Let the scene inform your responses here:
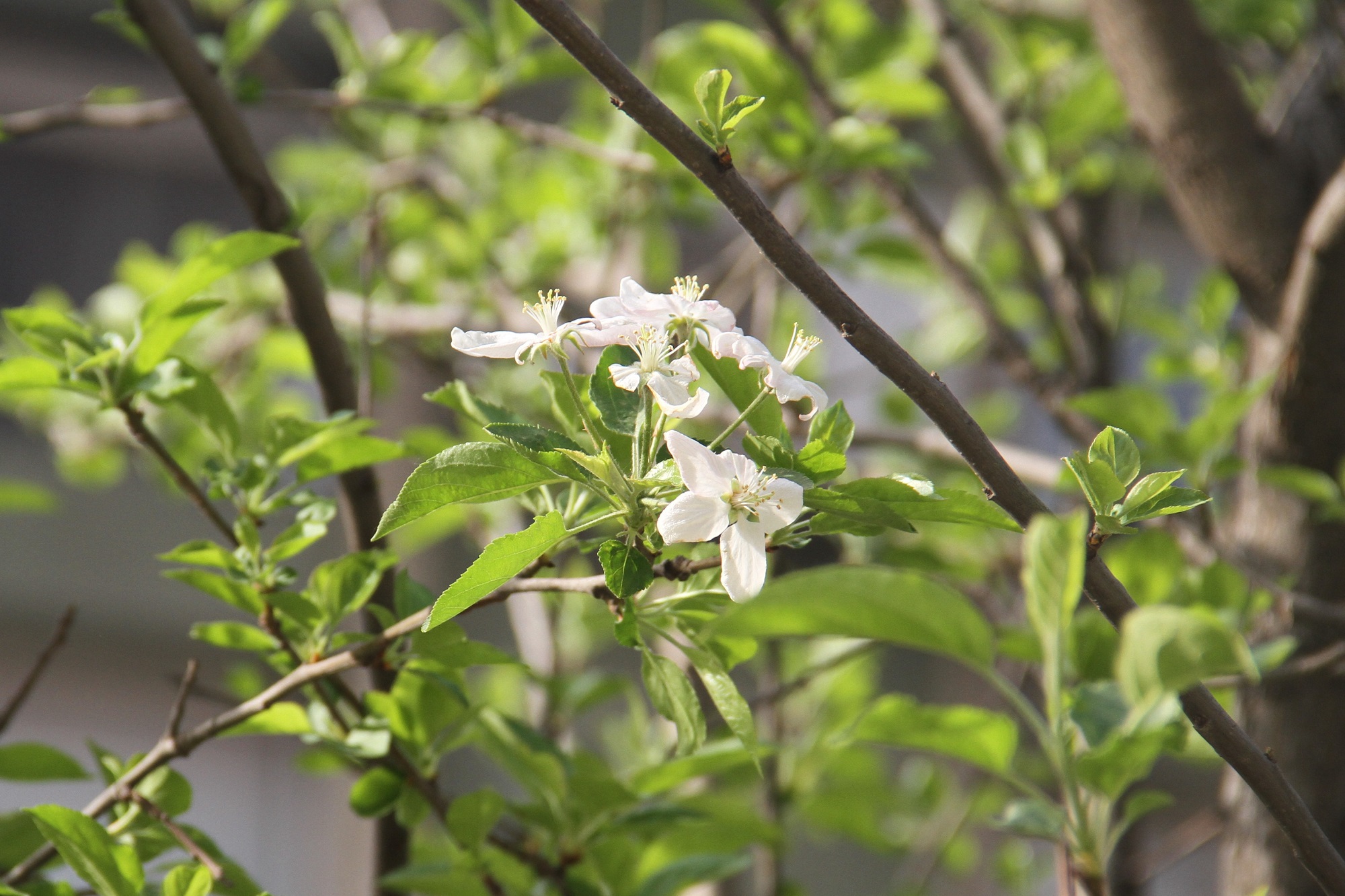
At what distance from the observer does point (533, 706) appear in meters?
1.09

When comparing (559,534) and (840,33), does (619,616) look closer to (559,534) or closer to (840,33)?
(559,534)

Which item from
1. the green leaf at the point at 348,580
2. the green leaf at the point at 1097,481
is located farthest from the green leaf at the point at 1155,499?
the green leaf at the point at 348,580

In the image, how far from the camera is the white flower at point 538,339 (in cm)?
45

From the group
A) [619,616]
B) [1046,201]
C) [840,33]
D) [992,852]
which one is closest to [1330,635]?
[1046,201]

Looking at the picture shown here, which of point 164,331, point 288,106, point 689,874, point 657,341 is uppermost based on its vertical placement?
point 288,106

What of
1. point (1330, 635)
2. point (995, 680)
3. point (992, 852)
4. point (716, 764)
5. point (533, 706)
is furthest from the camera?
point (992, 852)

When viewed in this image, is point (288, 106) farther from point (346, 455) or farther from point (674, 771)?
point (674, 771)

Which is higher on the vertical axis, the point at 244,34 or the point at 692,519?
the point at 244,34

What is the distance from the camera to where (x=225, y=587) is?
0.56 meters

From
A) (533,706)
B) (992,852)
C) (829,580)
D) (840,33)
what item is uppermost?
(840,33)

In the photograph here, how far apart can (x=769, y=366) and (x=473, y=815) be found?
1.11 feet

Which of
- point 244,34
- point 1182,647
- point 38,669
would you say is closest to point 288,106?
point 244,34

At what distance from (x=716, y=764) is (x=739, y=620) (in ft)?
1.22

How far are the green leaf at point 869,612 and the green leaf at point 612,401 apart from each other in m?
0.11
